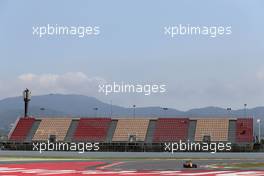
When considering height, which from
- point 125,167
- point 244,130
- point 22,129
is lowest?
point 125,167

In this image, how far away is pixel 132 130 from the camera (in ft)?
294

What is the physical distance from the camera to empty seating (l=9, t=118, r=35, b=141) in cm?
9044

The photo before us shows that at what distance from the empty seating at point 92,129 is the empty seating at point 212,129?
14869mm

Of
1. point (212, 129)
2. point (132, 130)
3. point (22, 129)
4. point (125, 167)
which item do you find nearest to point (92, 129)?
point (132, 130)

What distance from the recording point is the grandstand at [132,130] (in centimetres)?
8438

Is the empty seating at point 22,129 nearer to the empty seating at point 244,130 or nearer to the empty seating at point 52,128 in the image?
the empty seating at point 52,128

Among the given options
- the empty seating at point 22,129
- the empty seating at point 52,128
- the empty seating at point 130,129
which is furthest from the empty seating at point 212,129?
the empty seating at point 22,129

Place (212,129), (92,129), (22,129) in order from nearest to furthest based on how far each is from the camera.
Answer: (212,129), (92,129), (22,129)

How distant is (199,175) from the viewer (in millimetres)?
27312

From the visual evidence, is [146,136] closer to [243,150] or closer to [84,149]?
[84,149]

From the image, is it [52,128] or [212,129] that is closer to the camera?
[212,129]

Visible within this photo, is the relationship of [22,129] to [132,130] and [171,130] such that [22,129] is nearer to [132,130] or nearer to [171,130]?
[132,130]

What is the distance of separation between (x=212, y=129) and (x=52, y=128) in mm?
26425

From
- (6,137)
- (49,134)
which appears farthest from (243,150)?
(6,137)
